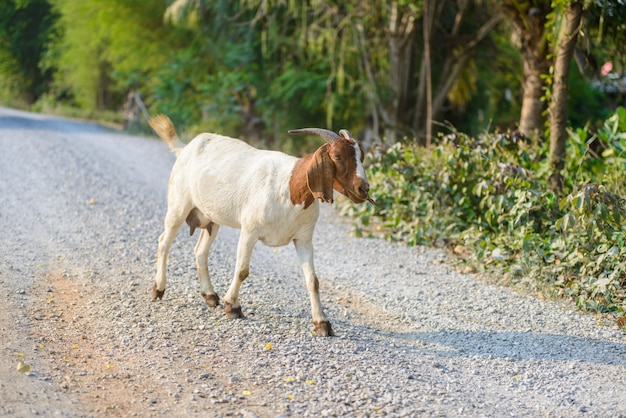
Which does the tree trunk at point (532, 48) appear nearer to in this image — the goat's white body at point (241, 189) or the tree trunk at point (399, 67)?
the tree trunk at point (399, 67)

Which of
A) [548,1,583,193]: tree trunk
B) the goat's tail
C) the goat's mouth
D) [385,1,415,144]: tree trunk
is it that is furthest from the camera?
[385,1,415,144]: tree trunk

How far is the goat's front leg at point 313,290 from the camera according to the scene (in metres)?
5.90

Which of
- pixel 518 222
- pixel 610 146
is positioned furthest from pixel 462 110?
pixel 518 222

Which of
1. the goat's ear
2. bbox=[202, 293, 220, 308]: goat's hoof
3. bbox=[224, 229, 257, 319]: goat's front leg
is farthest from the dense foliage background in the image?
bbox=[202, 293, 220, 308]: goat's hoof

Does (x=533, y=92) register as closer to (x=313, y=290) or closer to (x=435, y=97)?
(x=435, y=97)

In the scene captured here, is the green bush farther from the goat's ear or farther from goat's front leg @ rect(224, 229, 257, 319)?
the goat's ear

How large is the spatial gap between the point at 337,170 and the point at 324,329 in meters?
1.21

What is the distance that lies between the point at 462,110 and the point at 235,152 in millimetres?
12730

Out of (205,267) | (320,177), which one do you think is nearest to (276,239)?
(320,177)

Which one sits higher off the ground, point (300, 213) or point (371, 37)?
point (371, 37)

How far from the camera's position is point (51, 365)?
506cm

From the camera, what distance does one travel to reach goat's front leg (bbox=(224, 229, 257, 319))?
6.00 m

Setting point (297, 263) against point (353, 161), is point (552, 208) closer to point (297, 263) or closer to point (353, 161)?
point (297, 263)

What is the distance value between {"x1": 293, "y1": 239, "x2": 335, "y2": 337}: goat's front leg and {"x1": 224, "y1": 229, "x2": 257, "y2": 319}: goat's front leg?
374 mm
